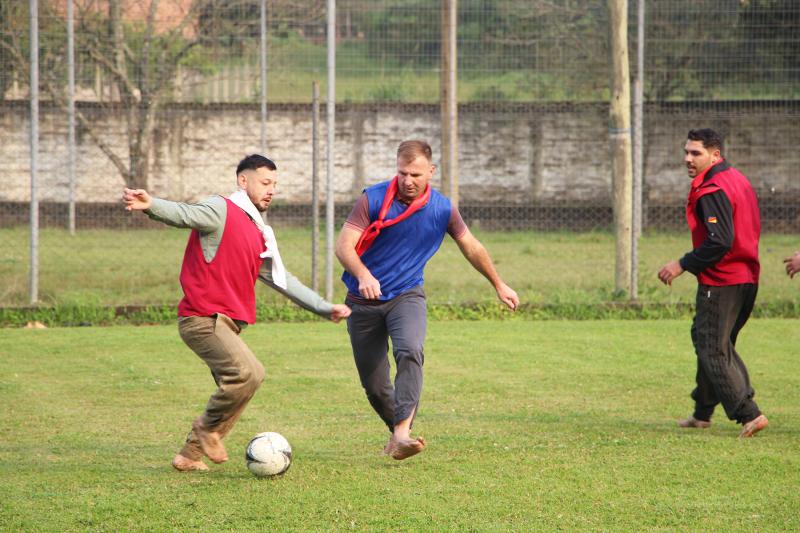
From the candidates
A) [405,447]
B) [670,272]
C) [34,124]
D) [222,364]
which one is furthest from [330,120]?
[405,447]

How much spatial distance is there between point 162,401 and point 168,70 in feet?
23.1

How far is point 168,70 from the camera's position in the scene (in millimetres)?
14742

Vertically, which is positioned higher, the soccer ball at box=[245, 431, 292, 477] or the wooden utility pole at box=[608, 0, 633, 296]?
the wooden utility pole at box=[608, 0, 633, 296]

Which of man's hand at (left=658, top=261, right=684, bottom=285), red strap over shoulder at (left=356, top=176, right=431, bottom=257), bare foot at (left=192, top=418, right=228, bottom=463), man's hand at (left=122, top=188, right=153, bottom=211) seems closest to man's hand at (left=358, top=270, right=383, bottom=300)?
red strap over shoulder at (left=356, top=176, right=431, bottom=257)

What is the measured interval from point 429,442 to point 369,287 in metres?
1.38

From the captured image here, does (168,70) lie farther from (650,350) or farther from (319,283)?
(650,350)

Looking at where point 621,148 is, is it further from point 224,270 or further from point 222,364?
point 222,364

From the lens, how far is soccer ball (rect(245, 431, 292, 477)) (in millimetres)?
6395

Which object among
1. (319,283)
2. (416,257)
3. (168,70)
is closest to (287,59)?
(168,70)

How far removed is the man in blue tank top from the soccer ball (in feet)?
2.06

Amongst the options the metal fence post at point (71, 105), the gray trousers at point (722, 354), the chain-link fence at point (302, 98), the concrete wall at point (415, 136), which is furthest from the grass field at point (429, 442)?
the concrete wall at point (415, 136)

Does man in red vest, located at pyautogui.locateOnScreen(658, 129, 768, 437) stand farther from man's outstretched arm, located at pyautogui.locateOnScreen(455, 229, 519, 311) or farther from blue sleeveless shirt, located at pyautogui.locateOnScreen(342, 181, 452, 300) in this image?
blue sleeveless shirt, located at pyautogui.locateOnScreen(342, 181, 452, 300)

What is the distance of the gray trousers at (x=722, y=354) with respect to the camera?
7754 mm

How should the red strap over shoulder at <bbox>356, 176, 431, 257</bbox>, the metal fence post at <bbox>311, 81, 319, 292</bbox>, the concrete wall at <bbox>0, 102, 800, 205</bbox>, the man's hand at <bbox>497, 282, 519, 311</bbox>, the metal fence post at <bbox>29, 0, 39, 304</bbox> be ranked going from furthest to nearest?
the concrete wall at <bbox>0, 102, 800, 205</bbox> → the metal fence post at <bbox>311, 81, 319, 292</bbox> → the metal fence post at <bbox>29, 0, 39, 304</bbox> → the man's hand at <bbox>497, 282, 519, 311</bbox> → the red strap over shoulder at <bbox>356, 176, 431, 257</bbox>
